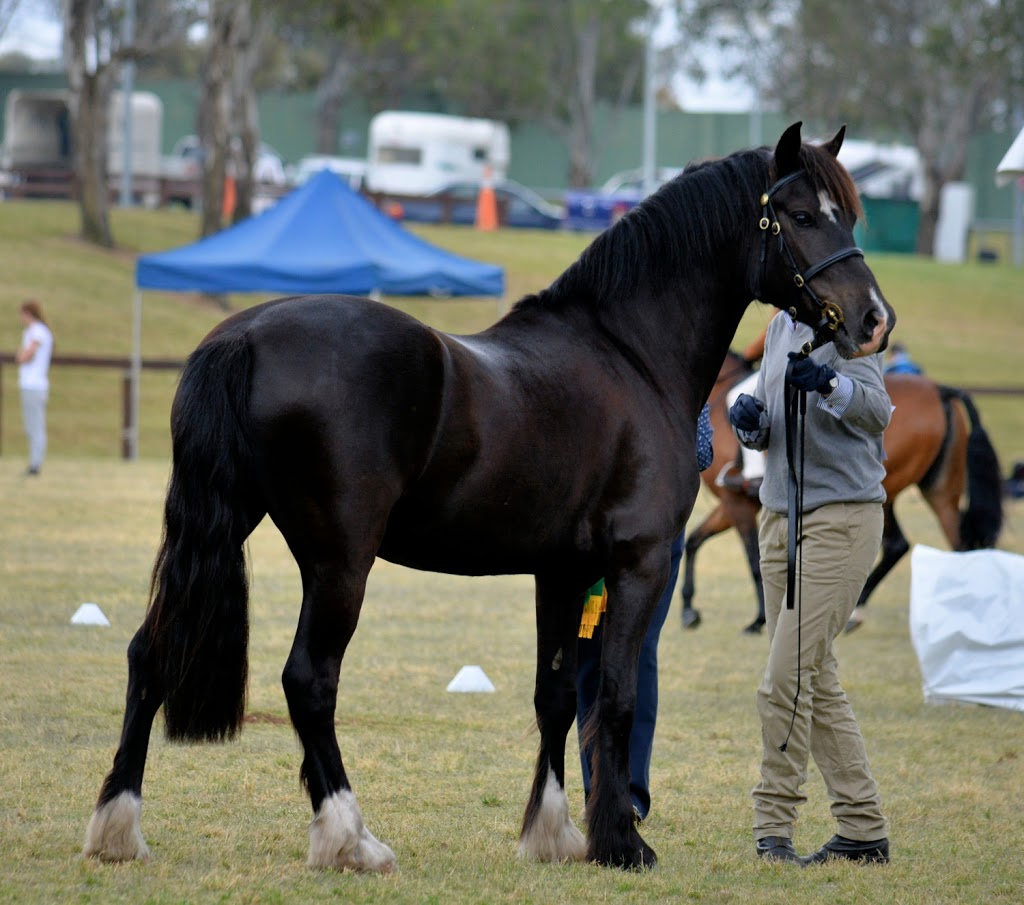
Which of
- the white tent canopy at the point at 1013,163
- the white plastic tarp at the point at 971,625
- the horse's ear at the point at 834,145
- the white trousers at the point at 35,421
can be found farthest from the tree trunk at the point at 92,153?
the horse's ear at the point at 834,145

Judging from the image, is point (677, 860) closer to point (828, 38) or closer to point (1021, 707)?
point (1021, 707)

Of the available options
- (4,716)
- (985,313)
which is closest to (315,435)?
(4,716)

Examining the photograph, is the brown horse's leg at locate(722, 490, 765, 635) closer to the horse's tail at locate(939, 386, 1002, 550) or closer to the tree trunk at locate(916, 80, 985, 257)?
the horse's tail at locate(939, 386, 1002, 550)

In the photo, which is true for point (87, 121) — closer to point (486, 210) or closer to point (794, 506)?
point (486, 210)

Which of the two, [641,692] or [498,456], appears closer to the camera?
[498,456]

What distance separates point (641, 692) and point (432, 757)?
48.8 inches

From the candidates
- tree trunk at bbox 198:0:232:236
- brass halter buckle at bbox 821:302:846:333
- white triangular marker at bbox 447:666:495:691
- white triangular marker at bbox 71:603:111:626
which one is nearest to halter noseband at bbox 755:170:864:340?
brass halter buckle at bbox 821:302:846:333

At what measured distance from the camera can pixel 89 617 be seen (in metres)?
8.91

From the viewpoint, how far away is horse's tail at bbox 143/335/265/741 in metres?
4.27

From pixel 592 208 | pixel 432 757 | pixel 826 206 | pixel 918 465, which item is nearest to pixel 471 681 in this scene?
pixel 432 757

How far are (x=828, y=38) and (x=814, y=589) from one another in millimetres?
50259

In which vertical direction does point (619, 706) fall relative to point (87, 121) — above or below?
below

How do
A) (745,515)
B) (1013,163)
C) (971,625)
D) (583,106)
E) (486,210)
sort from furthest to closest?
(583,106)
(486,210)
(745,515)
(971,625)
(1013,163)

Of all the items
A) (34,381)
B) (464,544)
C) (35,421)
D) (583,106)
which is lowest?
(35,421)
